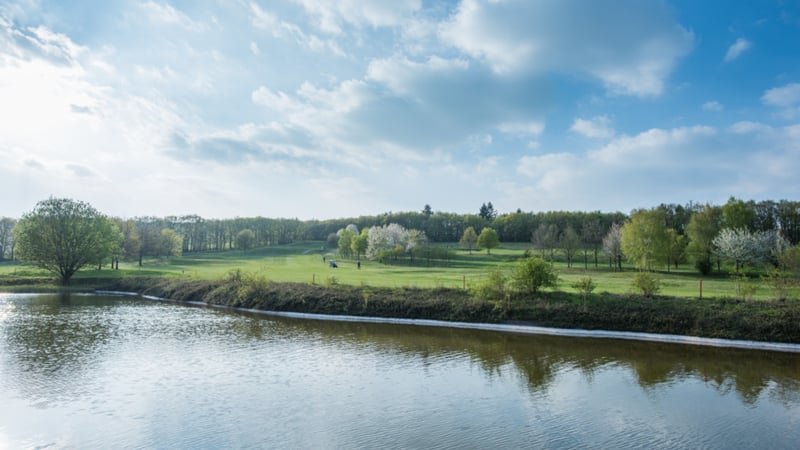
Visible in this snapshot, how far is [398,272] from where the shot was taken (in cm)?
5975

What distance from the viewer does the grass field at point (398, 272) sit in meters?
39.8

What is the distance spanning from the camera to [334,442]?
40.7 ft

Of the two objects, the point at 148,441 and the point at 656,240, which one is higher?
the point at 656,240

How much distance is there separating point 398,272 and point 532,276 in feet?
94.1

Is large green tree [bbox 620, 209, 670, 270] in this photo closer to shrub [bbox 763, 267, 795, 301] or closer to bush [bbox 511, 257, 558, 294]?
shrub [bbox 763, 267, 795, 301]

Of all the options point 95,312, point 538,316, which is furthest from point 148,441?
point 95,312

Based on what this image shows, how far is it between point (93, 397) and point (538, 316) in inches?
928

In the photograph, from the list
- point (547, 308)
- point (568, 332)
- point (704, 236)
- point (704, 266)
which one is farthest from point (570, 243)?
point (568, 332)

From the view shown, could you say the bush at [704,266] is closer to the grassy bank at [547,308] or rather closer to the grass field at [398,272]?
the grass field at [398,272]

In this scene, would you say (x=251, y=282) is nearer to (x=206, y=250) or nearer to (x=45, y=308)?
(x=45, y=308)

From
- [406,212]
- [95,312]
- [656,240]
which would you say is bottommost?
[95,312]

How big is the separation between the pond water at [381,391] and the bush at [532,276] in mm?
5909

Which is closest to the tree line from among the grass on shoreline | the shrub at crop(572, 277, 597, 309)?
the grass on shoreline

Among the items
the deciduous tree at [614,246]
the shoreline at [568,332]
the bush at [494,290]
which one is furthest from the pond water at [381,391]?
the deciduous tree at [614,246]
